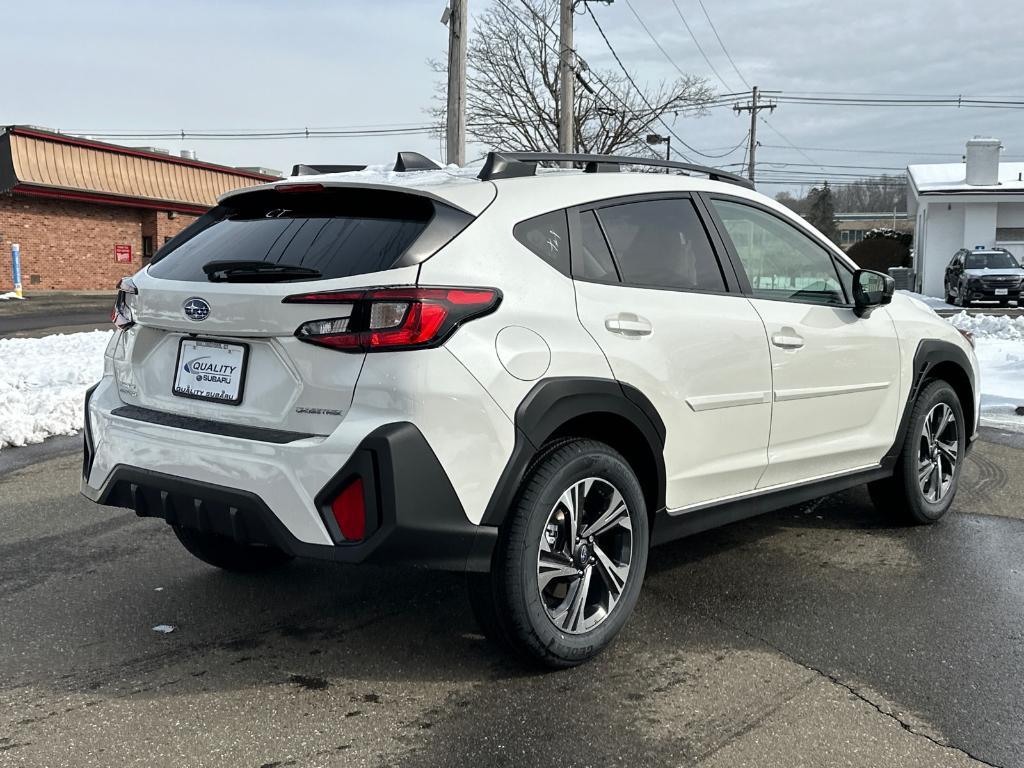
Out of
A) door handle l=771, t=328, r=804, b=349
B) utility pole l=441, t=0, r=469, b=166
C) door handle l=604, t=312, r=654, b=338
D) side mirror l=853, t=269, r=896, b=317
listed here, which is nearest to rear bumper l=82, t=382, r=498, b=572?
door handle l=604, t=312, r=654, b=338

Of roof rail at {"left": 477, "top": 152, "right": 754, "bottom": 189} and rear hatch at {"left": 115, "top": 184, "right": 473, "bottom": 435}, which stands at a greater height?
roof rail at {"left": 477, "top": 152, "right": 754, "bottom": 189}

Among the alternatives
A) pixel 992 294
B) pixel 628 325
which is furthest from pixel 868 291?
pixel 992 294

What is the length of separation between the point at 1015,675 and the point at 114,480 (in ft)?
10.6

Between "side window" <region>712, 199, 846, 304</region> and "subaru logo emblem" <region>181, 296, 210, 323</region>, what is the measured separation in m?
2.19

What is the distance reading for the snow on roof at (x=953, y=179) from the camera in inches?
1344

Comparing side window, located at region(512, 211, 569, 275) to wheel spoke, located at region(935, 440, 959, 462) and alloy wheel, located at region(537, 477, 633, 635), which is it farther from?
wheel spoke, located at region(935, 440, 959, 462)

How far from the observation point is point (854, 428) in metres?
4.66

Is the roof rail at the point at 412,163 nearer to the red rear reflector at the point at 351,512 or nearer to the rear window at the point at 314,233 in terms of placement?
the rear window at the point at 314,233

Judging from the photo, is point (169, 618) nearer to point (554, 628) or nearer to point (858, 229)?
point (554, 628)

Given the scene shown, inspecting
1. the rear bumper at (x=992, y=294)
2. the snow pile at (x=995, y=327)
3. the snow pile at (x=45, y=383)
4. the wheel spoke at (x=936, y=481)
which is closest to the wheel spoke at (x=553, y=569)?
the wheel spoke at (x=936, y=481)

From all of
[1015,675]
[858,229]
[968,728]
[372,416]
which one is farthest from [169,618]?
[858,229]

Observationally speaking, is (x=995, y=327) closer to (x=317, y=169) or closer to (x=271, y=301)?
(x=317, y=169)

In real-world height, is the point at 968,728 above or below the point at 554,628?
below

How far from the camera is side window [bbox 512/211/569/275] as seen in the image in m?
3.33
